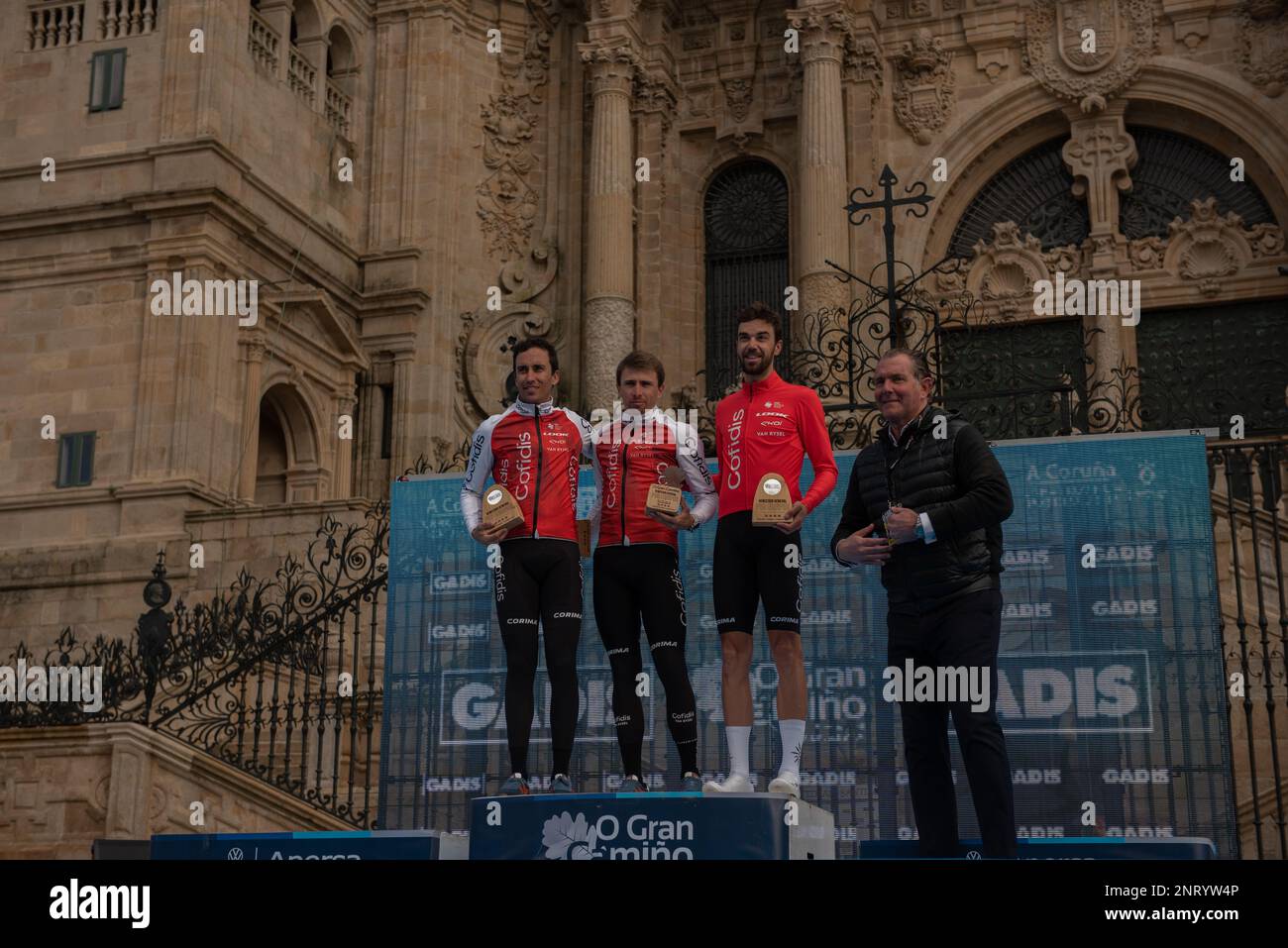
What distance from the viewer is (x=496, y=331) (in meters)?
25.7

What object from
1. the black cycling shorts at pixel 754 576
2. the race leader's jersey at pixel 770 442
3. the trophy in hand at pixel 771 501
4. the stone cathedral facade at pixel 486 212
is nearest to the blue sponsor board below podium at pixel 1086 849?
the black cycling shorts at pixel 754 576

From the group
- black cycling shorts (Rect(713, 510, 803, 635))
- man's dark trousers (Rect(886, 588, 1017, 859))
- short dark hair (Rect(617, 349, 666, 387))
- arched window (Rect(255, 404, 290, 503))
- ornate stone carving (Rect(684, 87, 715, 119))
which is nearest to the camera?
man's dark trousers (Rect(886, 588, 1017, 859))

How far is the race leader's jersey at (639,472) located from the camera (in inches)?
344

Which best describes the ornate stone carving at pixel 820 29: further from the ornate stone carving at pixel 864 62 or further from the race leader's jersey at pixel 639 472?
the race leader's jersey at pixel 639 472

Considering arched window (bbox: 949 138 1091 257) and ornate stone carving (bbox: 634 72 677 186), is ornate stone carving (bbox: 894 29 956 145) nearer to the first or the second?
arched window (bbox: 949 138 1091 257)

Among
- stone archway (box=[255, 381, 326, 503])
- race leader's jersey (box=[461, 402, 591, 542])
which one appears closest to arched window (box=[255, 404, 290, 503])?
stone archway (box=[255, 381, 326, 503])

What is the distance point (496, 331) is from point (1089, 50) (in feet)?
33.1

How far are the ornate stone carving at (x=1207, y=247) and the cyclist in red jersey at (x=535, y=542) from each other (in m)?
17.3

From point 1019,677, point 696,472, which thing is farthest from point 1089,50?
point 696,472

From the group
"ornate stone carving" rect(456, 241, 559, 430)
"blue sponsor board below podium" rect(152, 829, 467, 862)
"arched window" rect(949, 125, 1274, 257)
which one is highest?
"arched window" rect(949, 125, 1274, 257)

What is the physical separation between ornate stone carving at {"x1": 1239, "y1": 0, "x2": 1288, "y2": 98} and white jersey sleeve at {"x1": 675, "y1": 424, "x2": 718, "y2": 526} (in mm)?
17936

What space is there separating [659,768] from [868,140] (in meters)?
15.6

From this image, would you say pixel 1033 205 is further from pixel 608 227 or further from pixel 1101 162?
pixel 608 227

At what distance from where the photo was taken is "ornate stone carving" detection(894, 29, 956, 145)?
83.7ft
